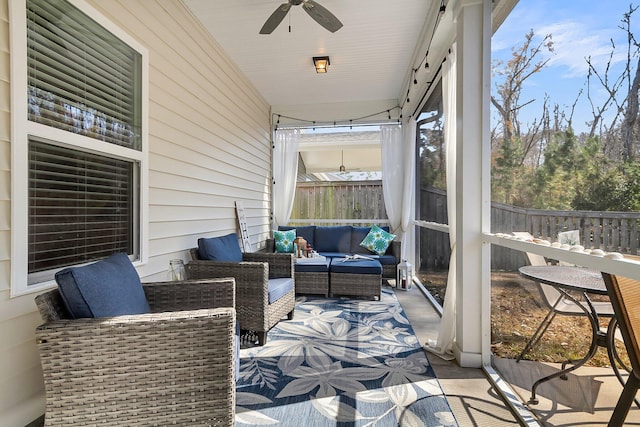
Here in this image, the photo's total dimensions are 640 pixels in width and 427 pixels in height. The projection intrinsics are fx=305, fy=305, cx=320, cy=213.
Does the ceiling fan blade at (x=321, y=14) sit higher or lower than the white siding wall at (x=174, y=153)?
higher

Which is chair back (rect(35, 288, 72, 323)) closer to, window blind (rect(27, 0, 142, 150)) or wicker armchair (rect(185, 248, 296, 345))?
window blind (rect(27, 0, 142, 150))

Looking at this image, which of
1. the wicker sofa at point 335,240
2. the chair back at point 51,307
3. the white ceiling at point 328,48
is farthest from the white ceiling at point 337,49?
the chair back at point 51,307

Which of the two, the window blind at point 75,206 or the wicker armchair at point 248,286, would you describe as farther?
the wicker armchair at point 248,286

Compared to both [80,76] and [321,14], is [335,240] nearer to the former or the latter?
[321,14]

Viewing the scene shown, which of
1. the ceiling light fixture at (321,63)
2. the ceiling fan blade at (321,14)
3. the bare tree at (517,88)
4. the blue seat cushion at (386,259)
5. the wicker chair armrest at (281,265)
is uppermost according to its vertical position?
the ceiling light fixture at (321,63)

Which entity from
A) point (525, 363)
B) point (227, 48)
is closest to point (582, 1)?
point (525, 363)

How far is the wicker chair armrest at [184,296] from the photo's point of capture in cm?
186

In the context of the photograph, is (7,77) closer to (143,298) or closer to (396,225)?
(143,298)

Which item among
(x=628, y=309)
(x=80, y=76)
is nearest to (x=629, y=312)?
(x=628, y=309)

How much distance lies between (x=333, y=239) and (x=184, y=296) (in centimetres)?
324

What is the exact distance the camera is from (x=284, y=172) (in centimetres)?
529

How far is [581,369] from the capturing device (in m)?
1.56

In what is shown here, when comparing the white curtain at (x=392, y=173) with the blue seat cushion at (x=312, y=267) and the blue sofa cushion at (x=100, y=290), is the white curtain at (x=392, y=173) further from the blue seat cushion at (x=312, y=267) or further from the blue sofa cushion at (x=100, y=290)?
the blue sofa cushion at (x=100, y=290)

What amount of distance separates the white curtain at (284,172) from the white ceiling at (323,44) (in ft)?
2.47
